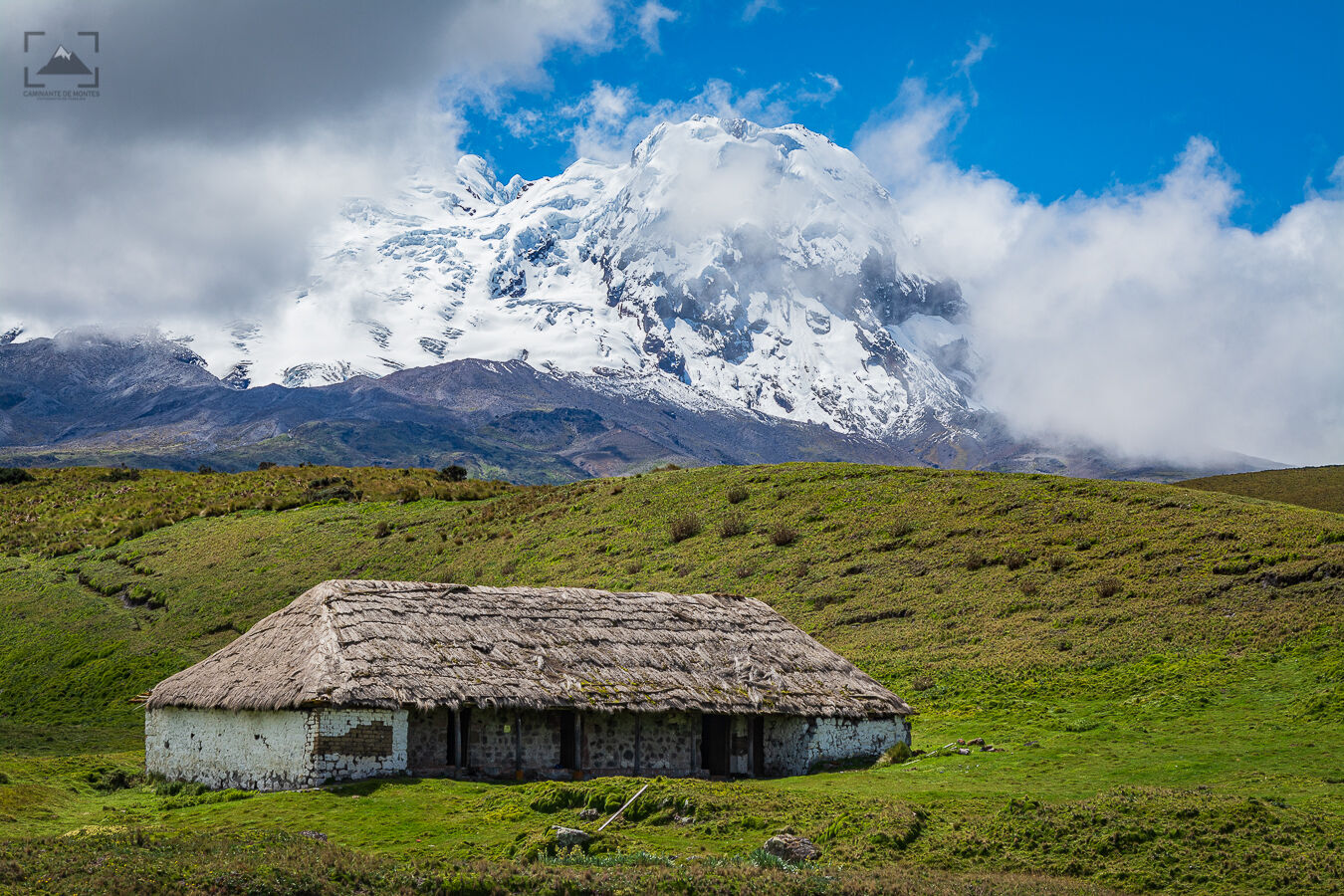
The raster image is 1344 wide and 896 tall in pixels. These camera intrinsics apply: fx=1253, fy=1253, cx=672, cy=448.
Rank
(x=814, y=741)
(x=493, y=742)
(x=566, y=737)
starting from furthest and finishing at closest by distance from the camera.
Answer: (x=814, y=741) < (x=566, y=737) < (x=493, y=742)

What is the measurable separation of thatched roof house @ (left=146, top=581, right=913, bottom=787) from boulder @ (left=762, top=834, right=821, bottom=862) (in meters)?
8.40

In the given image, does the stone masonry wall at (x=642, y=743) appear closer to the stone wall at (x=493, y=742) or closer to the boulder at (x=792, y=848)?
the stone wall at (x=493, y=742)

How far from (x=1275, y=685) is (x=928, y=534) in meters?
20.0

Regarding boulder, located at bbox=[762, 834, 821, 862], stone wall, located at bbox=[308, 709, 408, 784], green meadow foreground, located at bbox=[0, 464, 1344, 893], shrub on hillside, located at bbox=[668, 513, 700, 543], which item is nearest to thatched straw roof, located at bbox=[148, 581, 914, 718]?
stone wall, located at bbox=[308, 709, 408, 784]

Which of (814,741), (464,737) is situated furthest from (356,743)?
(814,741)

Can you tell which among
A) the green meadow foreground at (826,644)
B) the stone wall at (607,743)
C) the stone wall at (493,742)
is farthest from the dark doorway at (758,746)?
the stone wall at (493,742)

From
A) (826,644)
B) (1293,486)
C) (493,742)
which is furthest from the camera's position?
(1293,486)

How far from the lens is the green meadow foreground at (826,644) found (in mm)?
17859

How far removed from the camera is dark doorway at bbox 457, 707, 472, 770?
→ 86.0ft

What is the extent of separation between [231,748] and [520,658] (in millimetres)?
6357

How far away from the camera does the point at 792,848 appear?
19.0m

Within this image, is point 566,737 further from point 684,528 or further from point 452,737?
point 684,528

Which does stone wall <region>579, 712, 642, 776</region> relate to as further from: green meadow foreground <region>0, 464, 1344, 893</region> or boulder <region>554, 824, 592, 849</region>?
boulder <region>554, 824, 592, 849</region>

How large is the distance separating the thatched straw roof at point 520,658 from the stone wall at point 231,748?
0.40m
